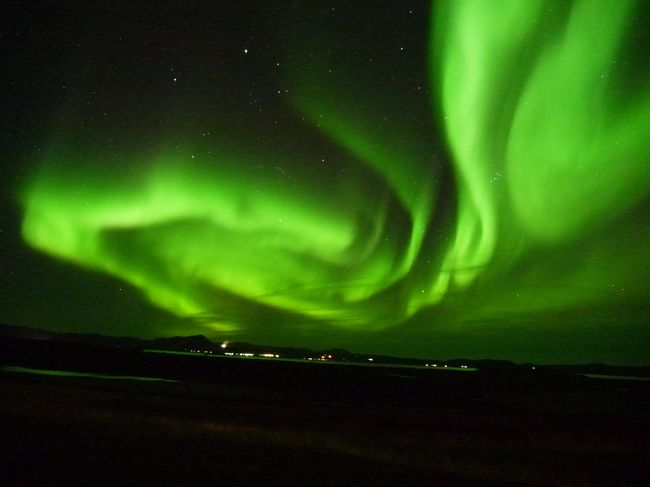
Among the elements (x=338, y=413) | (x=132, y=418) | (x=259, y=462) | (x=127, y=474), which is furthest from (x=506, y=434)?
(x=127, y=474)

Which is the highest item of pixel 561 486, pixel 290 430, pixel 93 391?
pixel 93 391

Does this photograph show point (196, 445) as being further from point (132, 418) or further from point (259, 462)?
point (132, 418)

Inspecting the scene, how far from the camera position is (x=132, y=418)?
14.9m

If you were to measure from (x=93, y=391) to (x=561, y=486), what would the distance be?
16.1 m

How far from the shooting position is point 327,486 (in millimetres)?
9211

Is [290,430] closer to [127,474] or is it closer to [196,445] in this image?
[196,445]

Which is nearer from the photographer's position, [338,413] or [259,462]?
[259,462]

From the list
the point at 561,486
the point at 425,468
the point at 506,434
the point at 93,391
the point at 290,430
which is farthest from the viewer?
the point at 93,391

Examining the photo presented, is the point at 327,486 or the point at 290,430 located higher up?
the point at 290,430

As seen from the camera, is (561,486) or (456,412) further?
(456,412)

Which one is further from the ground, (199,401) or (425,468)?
(199,401)

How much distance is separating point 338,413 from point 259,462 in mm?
8603

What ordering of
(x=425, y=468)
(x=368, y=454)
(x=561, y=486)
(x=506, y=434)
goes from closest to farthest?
(x=561, y=486) < (x=425, y=468) < (x=368, y=454) < (x=506, y=434)

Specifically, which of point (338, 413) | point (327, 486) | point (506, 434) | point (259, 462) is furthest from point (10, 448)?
point (506, 434)
